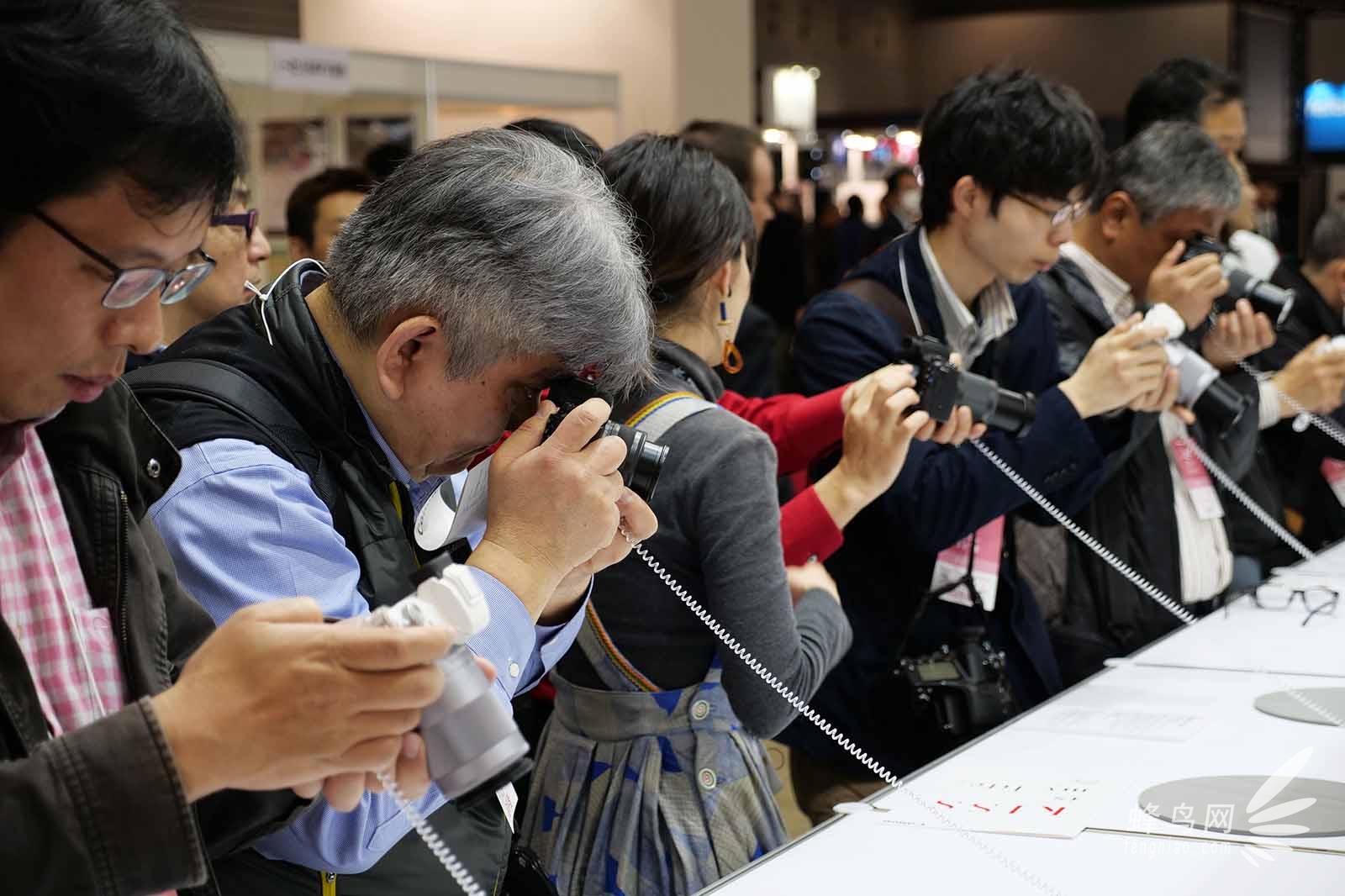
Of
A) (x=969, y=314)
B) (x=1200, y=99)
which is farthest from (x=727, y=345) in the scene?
(x=1200, y=99)

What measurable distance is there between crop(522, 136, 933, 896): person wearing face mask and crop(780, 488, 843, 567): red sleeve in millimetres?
131

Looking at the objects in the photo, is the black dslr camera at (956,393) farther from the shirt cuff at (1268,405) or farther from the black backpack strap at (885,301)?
the shirt cuff at (1268,405)

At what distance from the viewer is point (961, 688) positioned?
92.4 inches

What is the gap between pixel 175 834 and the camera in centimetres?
92

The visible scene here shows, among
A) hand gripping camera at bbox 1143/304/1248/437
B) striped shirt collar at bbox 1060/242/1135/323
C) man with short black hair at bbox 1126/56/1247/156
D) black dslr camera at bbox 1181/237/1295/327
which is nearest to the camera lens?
hand gripping camera at bbox 1143/304/1248/437

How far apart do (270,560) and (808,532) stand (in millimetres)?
973

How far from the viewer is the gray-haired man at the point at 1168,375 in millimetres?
2871

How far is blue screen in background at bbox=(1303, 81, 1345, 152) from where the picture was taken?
35.0 feet

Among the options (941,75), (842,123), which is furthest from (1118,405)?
(941,75)

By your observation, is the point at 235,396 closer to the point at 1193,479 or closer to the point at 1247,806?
the point at 1247,806

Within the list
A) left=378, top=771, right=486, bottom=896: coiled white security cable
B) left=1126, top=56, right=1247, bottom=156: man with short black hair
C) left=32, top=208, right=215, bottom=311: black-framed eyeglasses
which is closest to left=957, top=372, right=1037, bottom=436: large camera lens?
left=378, top=771, right=486, bottom=896: coiled white security cable

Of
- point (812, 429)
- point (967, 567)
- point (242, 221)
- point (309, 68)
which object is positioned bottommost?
point (967, 567)

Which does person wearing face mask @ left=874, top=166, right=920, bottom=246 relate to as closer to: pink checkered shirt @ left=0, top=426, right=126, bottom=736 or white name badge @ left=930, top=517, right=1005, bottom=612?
white name badge @ left=930, top=517, right=1005, bottom=612

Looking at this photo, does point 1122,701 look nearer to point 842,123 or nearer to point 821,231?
point 821,231
